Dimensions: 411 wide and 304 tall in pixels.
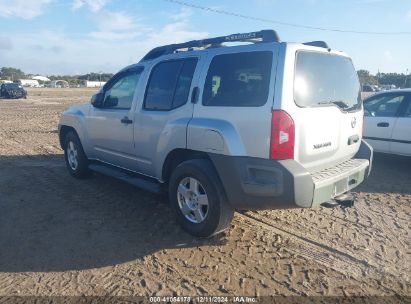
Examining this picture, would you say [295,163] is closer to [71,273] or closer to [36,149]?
[71,273]

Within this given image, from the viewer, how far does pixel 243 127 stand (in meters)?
3.45

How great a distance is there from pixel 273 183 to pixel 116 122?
108 inches

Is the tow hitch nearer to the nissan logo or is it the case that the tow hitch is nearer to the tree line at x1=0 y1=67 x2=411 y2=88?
the nissan logo

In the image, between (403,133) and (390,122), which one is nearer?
(403,133)

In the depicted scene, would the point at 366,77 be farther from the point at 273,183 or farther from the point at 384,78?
the point at 273,183

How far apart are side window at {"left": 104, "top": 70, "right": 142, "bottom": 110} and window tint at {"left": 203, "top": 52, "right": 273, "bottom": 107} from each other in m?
1.48

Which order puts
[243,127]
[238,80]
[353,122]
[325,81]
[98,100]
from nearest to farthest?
[243,127] < [238,80] < [325,81] < [353,122] < [98,100]

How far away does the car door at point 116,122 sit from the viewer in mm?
4941

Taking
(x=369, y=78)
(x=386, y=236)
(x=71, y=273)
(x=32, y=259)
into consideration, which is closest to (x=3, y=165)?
(x=32, y=259)

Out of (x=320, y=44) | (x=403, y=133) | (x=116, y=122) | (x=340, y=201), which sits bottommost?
(x=340, y=201)

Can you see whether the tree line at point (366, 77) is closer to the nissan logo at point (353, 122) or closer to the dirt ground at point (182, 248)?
the dirt ground at point (182, 248)

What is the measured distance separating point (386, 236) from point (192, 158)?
238 cm

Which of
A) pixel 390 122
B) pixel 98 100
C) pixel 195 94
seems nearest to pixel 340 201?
pixel 195 94

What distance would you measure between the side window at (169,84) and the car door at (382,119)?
14.9 feet
